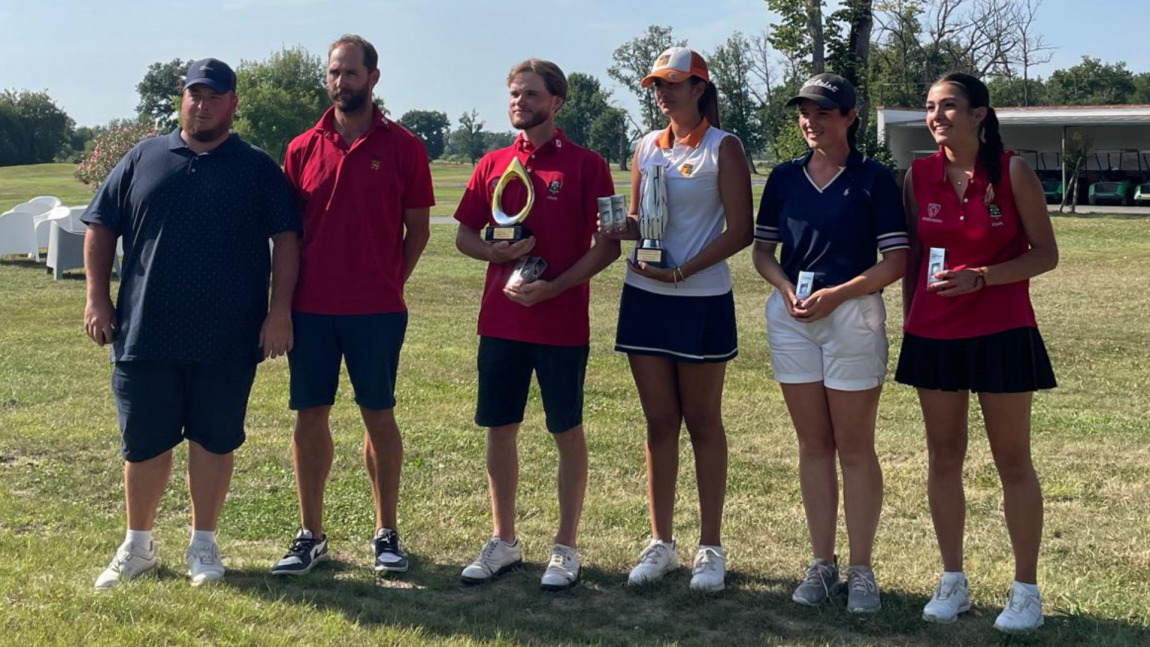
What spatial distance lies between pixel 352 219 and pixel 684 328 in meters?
1.35

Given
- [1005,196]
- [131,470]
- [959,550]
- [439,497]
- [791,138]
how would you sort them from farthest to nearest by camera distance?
[791,138], [439,497], [131,470], [959,550], [1005,196]

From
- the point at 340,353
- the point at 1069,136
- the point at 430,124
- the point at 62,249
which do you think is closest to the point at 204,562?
the point at 340,353

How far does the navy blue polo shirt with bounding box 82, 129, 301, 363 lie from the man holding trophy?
0.81 metres

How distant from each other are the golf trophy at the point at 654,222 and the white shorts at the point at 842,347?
521 millimetres

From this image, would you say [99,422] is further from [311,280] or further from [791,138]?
[791,138]

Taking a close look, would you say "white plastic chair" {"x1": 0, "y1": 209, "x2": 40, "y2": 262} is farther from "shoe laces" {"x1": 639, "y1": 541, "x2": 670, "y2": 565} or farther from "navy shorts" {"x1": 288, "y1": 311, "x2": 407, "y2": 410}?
"shoe laces" {"x1": 639, "y1": 541, "x2": 670, "y2": 565}

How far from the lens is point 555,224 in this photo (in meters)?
4.45

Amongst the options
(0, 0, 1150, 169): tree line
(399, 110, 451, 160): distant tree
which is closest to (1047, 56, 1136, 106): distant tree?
(0, 0, 1150, 169): tree line

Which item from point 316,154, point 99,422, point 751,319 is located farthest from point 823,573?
point 751,319

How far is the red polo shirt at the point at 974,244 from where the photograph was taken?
385 cm

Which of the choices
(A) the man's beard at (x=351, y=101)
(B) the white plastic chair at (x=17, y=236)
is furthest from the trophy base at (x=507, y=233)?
(B) the white plastic chair at (x=17, y=236)

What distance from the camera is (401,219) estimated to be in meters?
4.66

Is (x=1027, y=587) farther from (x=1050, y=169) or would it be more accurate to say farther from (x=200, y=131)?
(x=1050, y=169)

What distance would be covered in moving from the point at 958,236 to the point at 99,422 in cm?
593
